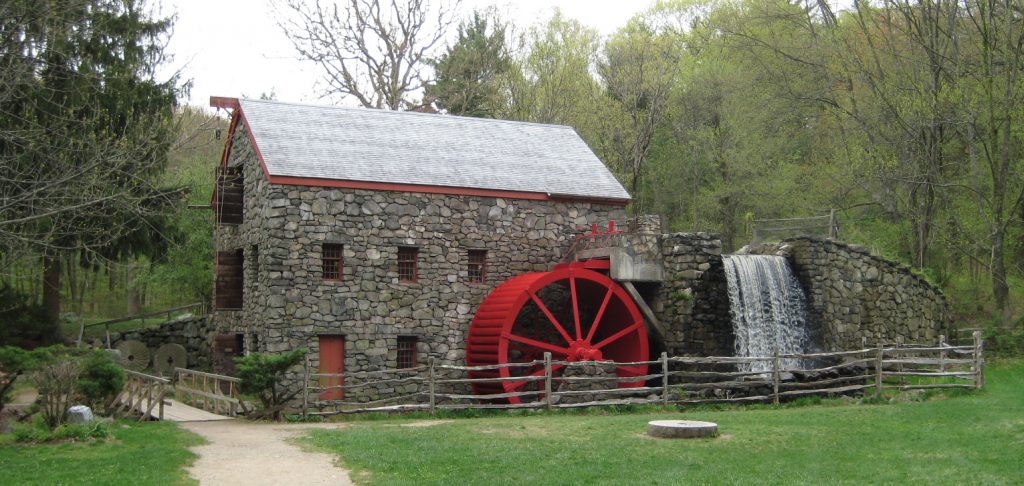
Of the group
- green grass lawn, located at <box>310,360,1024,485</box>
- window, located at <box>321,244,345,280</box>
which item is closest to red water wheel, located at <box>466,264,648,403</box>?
window, located at <box>321,244,345,280</box>

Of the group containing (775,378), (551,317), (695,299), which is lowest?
(775,378)

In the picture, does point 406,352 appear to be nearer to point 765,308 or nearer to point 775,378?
point 775,378

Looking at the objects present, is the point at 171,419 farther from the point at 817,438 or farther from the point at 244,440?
the point at 817,438

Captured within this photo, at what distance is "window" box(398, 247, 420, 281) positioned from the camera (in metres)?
19.2

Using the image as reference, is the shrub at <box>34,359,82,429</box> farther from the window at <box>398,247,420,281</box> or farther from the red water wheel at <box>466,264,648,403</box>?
the red water wheel at <box>466,264,648,403</box>

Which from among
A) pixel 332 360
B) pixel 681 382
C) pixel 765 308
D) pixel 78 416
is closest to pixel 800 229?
pixel 765 308

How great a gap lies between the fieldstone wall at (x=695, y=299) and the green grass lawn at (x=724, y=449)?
4.03m

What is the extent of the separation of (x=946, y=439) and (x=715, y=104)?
74.8 feet

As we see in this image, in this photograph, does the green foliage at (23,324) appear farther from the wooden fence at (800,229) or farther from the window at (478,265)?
the wooden fence at (800,229)

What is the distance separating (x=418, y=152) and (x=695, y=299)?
6485 millimetres

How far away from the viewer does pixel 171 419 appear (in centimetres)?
1540

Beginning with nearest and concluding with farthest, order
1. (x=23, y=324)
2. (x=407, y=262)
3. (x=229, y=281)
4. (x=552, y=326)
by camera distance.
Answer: (x=407, y=262) → (x=229, y=281) → (x=552, y=326) → (x=23, y=324)

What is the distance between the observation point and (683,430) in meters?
12.6

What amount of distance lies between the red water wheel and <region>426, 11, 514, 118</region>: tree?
44.8ft
